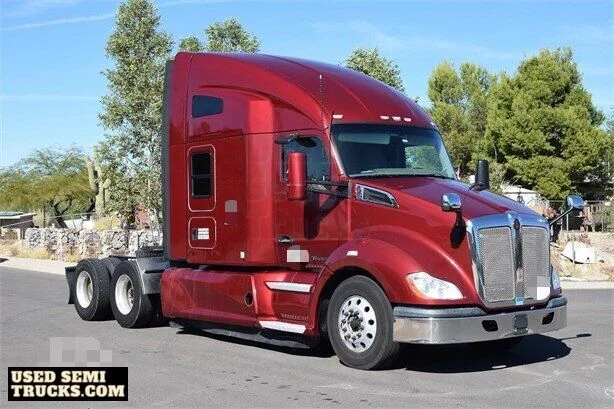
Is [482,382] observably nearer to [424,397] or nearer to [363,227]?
[424,397]

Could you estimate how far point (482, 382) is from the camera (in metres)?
8.40

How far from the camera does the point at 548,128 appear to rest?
4531cm

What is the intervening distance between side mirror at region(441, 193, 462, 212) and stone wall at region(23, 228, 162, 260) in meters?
20.4

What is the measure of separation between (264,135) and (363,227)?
73.9 inches

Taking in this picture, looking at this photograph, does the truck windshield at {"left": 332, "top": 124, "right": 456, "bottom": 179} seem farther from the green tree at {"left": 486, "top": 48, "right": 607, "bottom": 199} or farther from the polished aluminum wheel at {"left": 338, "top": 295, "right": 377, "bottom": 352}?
the green tree at {"left": 486, "top": 48, "right": 607, "bottom": 199}

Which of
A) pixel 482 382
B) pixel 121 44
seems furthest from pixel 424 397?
pixel 121 44

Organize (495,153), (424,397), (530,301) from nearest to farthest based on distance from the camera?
(424,397) → (530,301) → (495,153)

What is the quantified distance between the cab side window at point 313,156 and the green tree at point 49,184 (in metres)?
52.6

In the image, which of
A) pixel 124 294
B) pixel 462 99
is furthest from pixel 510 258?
pixel 462 99

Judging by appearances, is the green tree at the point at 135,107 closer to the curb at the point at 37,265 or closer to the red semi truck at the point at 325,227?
the curb at the point at 37,265

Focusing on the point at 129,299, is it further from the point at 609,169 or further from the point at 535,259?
the point at 609,169

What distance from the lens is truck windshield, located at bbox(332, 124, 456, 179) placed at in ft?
32.3

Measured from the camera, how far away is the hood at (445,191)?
895 centimetres

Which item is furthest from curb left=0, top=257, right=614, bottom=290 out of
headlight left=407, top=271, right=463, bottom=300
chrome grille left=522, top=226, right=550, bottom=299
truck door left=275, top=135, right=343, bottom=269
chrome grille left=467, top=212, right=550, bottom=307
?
headlight left=407, top=271, right=463, bottom=300
